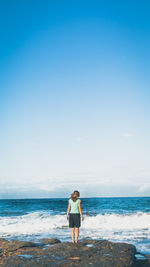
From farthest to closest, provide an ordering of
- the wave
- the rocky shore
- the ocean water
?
the wave → the ocean water → the rocky shore

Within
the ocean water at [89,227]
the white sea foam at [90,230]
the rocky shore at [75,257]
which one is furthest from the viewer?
the white sea foam at [90,230]

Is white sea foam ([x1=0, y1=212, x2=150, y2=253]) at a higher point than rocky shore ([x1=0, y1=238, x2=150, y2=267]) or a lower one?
lower

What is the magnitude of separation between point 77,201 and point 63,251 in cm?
184

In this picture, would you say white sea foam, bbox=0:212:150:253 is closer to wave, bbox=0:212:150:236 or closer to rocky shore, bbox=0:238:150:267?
wave, bbox=0:212:150:236

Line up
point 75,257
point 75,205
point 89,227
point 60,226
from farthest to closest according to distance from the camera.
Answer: point 60,226 < point 89,227 < point 75,205 < point 75,257

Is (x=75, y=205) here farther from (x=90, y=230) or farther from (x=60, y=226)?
(x=60, y=226)

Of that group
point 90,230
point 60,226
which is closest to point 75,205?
point 90,230

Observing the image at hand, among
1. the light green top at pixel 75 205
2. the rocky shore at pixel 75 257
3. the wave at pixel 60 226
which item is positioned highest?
the light green top at pixel 75 205

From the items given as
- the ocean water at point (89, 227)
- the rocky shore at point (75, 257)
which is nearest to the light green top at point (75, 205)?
the rocky shore at point (75, 257)

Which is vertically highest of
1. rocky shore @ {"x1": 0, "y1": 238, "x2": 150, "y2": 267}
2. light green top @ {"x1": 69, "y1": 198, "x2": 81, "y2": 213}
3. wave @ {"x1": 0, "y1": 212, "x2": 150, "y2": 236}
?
light green top @ {"x1": 69, "y1": 198, "x2": 81, "y2": 213}

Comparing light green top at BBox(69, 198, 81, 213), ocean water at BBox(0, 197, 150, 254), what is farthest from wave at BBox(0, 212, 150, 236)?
light green top at BBox(69, 198, 81, 213)

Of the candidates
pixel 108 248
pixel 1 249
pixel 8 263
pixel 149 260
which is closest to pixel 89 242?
pixel 108 248

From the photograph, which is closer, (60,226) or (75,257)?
(75,257)

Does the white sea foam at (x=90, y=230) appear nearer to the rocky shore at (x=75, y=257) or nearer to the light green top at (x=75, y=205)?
the rocky shore at (x=75, y=257)
